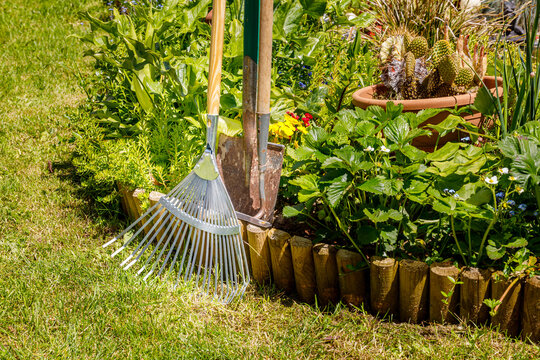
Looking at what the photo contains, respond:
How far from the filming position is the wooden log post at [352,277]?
1869 mm

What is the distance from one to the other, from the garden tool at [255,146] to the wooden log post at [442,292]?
2.25ft

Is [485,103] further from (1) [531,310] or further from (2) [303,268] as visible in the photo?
(2) [303,268]

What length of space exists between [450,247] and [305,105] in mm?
1134

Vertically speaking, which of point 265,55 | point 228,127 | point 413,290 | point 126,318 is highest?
point 265,55

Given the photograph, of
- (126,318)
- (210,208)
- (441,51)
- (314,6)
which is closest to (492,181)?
(210,208)

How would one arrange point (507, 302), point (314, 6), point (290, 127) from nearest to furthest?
point (507, 302) → point (290, 127) → point (314, 6)

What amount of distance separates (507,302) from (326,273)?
64cm

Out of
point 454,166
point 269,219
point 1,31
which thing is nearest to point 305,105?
point 269,219

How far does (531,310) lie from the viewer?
1.71m

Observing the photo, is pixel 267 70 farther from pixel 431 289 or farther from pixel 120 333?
pixel 120 333

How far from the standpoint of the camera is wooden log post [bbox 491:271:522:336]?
5.55 feet

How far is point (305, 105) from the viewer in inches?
105

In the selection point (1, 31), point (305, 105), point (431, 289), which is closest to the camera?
point (431, 289)

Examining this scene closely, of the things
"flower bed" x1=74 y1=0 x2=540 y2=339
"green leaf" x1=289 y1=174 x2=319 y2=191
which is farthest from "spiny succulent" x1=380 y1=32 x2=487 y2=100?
"green leaf" x1=289 y1=174 x2=319 y2=191
